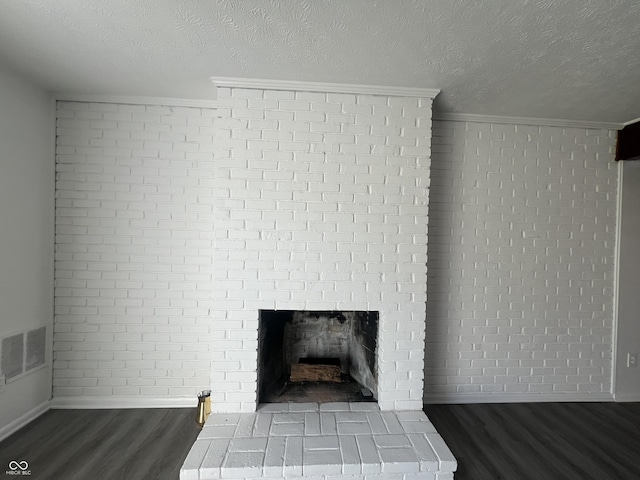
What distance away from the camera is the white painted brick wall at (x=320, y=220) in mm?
1999

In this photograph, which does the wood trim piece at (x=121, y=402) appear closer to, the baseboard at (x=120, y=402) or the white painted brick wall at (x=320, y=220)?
the baseboard at (x=120, y=402)

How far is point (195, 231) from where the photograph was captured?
7.96 ft

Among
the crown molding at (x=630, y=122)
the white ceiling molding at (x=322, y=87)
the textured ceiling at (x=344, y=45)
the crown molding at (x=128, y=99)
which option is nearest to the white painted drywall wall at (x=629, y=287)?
the crown molding at (x=630, y=122)

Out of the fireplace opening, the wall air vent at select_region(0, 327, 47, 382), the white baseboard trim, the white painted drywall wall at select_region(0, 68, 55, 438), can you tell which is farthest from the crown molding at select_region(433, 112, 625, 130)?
the wall air vent at select_region(0, 327, 47, 382)

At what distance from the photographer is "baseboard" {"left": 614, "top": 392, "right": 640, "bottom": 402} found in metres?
2.62

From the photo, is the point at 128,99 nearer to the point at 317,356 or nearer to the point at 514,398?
the point at 317,356

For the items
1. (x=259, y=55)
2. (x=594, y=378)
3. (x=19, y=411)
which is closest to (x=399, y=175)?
(x=259, y=55)

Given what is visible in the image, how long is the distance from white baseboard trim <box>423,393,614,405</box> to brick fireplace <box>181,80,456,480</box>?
67 cm

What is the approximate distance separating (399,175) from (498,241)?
50.5 inches

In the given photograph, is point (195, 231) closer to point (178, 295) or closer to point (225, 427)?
point (178, 295)

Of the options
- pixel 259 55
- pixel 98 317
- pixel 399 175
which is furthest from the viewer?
pixel 98 317

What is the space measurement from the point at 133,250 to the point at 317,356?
6.26 ft

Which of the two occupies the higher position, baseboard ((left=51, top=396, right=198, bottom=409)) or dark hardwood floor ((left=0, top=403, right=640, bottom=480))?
baseboard ((left=51, top=396, right=198, bottom=409))

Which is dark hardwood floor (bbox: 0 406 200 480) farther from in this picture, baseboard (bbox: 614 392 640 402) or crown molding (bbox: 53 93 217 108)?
baseboard (bbox: 614 392 640 402)
